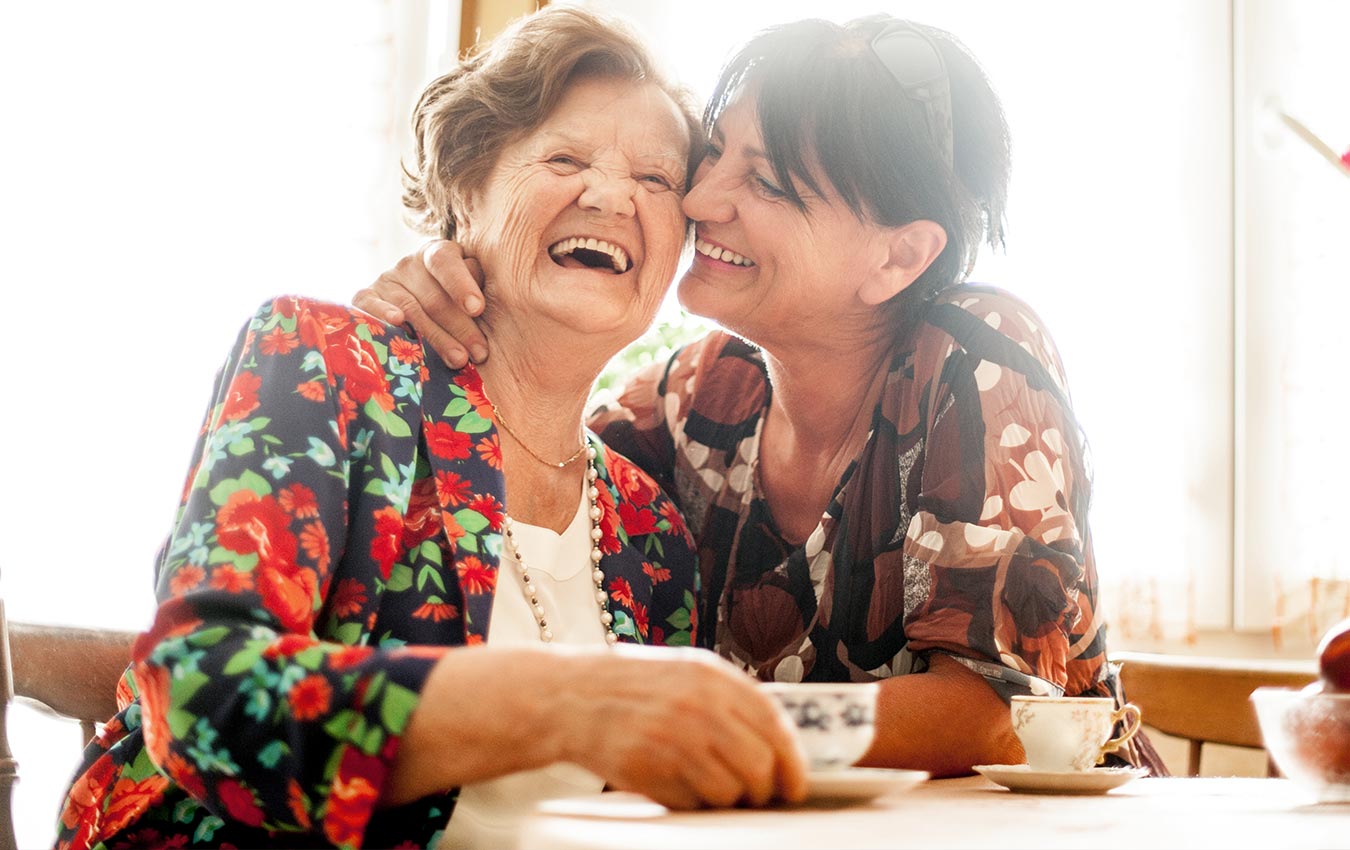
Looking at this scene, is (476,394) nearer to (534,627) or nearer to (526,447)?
(526,447)

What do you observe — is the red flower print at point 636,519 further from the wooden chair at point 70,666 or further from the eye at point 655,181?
the wooden chair at point 70,666

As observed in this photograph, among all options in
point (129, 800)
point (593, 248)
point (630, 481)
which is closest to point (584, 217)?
point (593, 248)

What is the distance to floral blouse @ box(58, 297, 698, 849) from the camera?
897 millimetres

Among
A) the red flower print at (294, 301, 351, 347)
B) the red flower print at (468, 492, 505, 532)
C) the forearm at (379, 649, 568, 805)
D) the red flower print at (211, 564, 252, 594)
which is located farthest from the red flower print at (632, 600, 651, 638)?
the forearm at (379, 649, 568, 805)

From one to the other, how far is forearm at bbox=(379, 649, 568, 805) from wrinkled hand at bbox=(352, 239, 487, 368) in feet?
2.38

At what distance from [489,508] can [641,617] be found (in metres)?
0.34

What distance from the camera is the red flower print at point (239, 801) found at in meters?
0.95

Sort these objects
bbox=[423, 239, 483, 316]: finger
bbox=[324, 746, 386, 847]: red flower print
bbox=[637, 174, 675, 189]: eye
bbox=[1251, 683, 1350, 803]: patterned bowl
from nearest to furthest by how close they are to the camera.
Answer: bbox=[324, 746, 386, 847]: red flower print → bbox=[1251, 683, 1350, 803]: patterned bowl → bbox=[423, 239, 483, 316]: finger → bbox=[637, 174, 675, 189]: eye

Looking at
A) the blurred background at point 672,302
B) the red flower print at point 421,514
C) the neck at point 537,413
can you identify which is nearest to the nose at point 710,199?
the neck at point 537,413

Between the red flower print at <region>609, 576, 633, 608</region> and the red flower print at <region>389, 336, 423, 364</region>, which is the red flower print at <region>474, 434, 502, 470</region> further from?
the red flower print at <region>609, 576, 633, 608</region>

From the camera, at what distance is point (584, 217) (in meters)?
1.62

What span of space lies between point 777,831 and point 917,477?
930mm

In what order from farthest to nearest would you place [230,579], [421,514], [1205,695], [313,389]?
[1205,695]
[421,514]
[313,389]
[230,579]

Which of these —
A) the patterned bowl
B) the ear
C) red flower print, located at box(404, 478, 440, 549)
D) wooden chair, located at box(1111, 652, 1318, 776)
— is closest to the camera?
the patterned bowl
